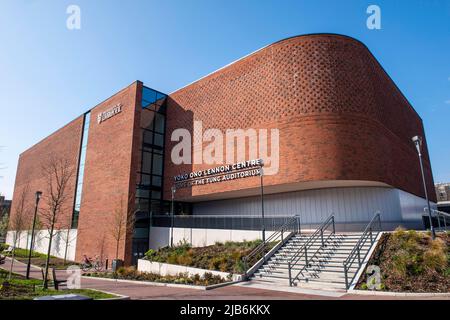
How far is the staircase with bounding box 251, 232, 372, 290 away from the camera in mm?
11867

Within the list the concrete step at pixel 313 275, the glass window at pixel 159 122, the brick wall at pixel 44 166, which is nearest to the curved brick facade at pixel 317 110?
the glass window at pixel 159 122

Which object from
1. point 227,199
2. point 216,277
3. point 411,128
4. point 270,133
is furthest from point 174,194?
point 411,128

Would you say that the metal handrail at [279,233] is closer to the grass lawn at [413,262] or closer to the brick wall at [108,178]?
the grass lawn at [413,262]

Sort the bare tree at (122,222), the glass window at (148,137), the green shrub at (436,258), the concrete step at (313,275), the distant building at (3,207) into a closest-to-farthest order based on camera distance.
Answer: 1. the green shrub at (436,258)
2. the concrete step at (313,275)
3. the bare tree at (122,222)
4. the distant building at (3,207)
5. the glass window at (148,137)

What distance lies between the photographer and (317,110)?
2073cm

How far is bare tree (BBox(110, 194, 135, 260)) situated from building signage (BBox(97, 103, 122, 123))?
9.47 meters

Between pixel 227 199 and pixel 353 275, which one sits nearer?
pixel 353 275

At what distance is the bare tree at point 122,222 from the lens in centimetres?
2466

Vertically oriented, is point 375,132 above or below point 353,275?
above

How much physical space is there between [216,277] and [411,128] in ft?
94.0

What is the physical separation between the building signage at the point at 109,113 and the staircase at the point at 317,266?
22.2m

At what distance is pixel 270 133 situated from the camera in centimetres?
2216

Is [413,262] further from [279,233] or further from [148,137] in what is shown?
[148,137]
